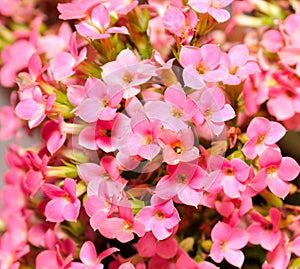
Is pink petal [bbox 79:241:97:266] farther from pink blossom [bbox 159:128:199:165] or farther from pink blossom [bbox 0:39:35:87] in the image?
pink blossom [bbox 0:39:35:87]

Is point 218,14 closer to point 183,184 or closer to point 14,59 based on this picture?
point 183,184

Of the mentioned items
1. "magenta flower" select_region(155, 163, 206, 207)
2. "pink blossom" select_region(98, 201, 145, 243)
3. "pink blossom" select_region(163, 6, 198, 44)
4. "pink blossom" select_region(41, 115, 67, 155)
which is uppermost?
"pink blossom" select_region(163, 6, 198, 44)

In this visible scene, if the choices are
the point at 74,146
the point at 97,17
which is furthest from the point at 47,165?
the point at 97,17

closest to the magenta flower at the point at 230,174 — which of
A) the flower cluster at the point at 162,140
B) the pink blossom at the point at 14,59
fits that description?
the flower cluster at the point at 162,140

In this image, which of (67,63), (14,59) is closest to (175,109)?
(67,63)

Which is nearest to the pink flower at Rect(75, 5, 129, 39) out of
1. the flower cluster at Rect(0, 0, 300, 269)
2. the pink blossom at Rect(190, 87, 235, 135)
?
the flower cluster at Rect(0, 0, 300, 269)

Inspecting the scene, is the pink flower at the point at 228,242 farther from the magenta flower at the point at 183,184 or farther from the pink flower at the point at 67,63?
the pink flower at the point at 67,63

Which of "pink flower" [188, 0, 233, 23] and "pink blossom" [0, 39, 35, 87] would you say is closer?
"pink flower" [188, 0, 233, 23]

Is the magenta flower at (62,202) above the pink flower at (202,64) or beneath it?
beneath
